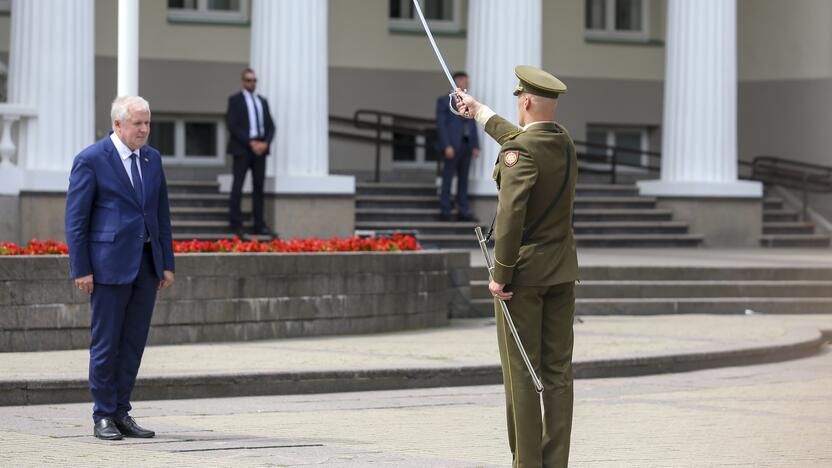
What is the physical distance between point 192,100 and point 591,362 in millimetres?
14547

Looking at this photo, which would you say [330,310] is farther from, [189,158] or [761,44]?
[761,44]

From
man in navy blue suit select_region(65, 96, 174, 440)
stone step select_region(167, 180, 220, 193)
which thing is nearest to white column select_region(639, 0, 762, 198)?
stone step select_region(167, 180, 220, 193)

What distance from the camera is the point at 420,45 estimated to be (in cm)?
2850

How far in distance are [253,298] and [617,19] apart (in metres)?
17.3

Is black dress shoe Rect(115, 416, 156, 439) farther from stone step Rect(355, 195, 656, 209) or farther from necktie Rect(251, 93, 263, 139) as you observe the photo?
stone step Rect(355, 195, 656, 209)

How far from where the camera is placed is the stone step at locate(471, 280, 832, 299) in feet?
63.2

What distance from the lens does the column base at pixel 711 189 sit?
83.6 feet

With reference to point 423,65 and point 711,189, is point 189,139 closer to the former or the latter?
point 423,65

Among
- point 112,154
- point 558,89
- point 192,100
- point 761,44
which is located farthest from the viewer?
point 761,44

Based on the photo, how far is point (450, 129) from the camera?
23.3 metres

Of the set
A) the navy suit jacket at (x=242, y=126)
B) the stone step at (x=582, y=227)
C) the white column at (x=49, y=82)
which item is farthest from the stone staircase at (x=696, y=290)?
the white column at (x=49, y=82)

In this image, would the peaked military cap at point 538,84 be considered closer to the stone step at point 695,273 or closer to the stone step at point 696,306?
the stone step at point 696,306

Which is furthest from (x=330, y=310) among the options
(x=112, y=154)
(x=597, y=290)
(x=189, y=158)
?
(x=189, y=158)

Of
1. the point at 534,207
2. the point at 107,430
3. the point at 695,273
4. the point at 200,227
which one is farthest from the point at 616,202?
the point at 534,207
